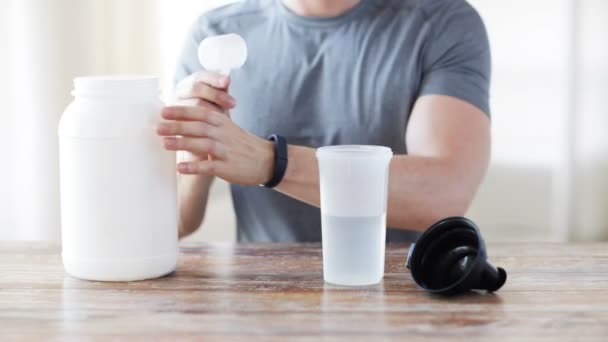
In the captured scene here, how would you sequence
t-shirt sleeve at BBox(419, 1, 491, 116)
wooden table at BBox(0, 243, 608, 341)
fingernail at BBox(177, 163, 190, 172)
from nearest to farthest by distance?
wooden table at BBox(0, 243, 608, 341) → fingernail at BBox(177, 163, 190, 172) → t-shirt sleeve at BBox(419, 1, 491, 116)

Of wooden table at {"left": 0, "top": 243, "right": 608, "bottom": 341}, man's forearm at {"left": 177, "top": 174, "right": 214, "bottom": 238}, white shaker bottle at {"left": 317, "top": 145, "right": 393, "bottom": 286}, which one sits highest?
white shaker bottle at {"left": 317, "top": 145, "right": 393, "bottom": 286}

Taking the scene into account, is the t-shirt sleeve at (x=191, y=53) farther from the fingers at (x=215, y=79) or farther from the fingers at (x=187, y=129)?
the fingers at (x=187, y=129)

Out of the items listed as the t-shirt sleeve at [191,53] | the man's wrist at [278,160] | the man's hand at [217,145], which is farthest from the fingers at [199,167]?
the t-shirt sleeve at [191,53]

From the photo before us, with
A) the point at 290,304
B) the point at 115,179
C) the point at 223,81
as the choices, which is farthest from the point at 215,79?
the point at 290,304

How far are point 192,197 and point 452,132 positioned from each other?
0.52 metres

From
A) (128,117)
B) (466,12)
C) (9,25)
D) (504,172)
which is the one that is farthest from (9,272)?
(504,172)

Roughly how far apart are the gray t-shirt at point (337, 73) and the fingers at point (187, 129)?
0.50m

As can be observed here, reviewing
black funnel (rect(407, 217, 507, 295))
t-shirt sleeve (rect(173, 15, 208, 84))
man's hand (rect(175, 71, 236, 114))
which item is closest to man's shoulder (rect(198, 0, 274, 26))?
→ t-shirt sleeve (rect(173, 15, 208, 84))

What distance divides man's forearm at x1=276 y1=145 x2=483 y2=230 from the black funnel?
0.99ft

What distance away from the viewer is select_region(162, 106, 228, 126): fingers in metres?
1.13

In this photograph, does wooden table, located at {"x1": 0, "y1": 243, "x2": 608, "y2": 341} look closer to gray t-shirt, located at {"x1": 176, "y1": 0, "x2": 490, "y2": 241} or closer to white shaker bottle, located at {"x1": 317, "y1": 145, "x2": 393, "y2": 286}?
white shaker bottle, located at {"x1": 317, "y1": 145, "x2": 393, "y2": 286}

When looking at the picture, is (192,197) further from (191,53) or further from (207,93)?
(207,93)

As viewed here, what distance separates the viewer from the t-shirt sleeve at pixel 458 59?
5.16ft

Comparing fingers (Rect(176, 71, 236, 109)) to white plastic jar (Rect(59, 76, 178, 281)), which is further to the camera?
fingers (Rect(176, 71, 236, 109))
